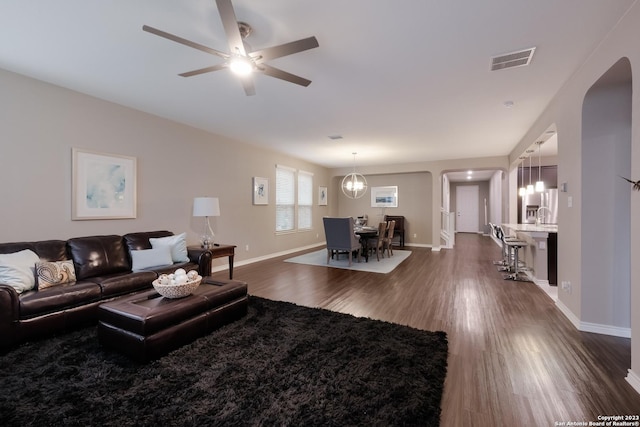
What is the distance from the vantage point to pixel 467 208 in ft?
42.0

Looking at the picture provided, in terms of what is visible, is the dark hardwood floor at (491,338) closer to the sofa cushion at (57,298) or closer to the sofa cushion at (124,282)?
the sofa cushion at (124,282)

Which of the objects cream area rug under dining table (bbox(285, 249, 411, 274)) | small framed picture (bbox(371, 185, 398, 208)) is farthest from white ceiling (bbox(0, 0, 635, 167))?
small framed picture (bbox(371, 185, 398, 208))

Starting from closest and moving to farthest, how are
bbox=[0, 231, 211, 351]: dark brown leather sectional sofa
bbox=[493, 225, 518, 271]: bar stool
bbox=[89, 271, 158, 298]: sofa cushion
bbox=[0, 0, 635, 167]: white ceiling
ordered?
bbox=[0, 0, 635, 167]: white ceiling → bbox=[0, 231, 211, 351]: dark brown leather sectional sofa → bbox=[89, 271, 158, 298]: sofa cushion → bbox=[493, 225, 518, 271]: bar stool

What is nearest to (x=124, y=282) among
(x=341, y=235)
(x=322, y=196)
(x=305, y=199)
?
(x=341, y=235)

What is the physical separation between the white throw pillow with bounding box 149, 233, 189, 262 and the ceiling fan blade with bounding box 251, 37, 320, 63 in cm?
284

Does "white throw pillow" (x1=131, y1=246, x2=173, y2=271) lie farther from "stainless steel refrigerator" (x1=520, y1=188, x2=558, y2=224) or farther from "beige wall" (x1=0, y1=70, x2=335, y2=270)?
"stainless steel refrigerator" (x1=520, y1=188, x2=558, y2=224)

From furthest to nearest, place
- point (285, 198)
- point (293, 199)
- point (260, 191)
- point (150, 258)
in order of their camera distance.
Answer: point (293, 199) < point (285, 198) < point (260, 191) < point (150, 258)

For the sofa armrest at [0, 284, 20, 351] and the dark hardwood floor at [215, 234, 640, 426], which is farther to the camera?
the sofa armrest at [0, 284, 20, 351]

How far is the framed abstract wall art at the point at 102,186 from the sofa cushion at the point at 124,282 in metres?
1.04

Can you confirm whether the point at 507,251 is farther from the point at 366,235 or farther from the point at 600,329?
the point at 600,329

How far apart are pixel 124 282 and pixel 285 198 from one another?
480cm

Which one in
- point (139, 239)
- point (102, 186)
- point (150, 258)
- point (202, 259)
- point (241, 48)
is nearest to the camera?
point (241, 48)

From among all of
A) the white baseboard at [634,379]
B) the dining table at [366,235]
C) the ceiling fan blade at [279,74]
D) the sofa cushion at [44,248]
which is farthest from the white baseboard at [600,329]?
the sofa cushion at [44,248]

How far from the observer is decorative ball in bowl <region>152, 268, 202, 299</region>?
2490 millimetres
